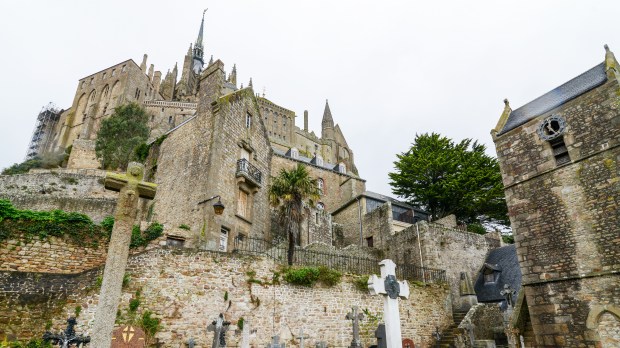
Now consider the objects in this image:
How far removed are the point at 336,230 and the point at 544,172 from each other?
17.1m

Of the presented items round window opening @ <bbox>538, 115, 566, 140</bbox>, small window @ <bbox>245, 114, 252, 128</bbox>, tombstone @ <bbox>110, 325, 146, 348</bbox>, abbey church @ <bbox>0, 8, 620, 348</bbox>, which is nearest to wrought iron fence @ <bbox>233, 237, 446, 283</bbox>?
abbey church @ <bbox>0, 8, 620, 348</bbox>

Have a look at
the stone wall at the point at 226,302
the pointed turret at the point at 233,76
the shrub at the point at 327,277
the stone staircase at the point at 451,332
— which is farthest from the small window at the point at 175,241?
the pointed turret at the point at 233,76

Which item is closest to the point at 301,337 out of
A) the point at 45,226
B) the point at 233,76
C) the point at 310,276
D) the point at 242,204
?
the point at 310,276

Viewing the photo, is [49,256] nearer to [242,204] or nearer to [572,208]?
[242,204]

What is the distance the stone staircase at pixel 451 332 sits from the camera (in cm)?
1673

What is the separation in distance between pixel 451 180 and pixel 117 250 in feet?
92.1

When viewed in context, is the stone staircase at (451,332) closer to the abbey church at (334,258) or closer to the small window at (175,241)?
the abbey church at (334,258)

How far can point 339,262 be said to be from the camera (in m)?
18.2

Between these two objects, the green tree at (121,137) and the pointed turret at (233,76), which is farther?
the pointed turret at (233,76)

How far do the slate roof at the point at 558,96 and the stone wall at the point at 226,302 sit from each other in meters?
9.47

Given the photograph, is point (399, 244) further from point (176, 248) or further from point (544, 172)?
point (176, 248)

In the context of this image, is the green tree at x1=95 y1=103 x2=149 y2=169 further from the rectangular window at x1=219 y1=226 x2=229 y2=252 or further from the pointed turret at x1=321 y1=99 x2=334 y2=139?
the pointed turret at x1=321 y1=99 x2=334 y2=139

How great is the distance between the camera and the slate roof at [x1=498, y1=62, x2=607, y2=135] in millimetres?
13289

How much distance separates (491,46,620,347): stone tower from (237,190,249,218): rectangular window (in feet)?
40.8
